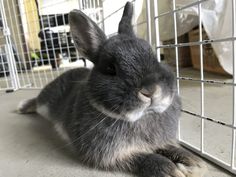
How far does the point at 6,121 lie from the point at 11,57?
129 cm

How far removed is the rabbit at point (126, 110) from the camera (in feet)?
2.28

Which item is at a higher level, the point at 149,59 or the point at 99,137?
the point at 149,59

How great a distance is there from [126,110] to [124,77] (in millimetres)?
90

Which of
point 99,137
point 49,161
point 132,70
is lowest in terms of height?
point 49,161

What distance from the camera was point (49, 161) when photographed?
98 cm

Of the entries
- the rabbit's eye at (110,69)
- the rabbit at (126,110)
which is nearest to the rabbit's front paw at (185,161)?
the rabbit at (126,110)

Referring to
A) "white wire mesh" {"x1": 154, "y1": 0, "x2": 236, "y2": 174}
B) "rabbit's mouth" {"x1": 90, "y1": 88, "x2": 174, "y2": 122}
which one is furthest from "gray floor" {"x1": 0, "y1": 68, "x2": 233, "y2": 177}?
"rabbit's mouth" {"x1": 90, "y1": 88, "x2": 174, "y2": 122}

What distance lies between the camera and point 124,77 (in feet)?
2.31

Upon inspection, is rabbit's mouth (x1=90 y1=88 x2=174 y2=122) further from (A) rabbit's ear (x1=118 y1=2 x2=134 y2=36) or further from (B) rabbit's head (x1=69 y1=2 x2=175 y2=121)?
(A) rabbit's ear (x1=118 y1=2 x2=134 y2=36)

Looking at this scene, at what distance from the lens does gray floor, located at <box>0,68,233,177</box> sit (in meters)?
0.91

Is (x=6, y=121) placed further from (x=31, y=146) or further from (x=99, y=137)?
(x=99, y=137)

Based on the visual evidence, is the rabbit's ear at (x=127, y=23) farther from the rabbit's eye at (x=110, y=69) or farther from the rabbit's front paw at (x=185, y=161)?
the rabbit's front paw at (x=185, y=161)

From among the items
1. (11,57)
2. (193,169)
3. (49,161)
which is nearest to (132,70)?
(193,169)

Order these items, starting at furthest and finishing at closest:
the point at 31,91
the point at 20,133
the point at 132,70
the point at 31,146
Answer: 1. the point at 31,91
2. the point at 20,133
3. the point at 31,146
4. the point at 132,70
